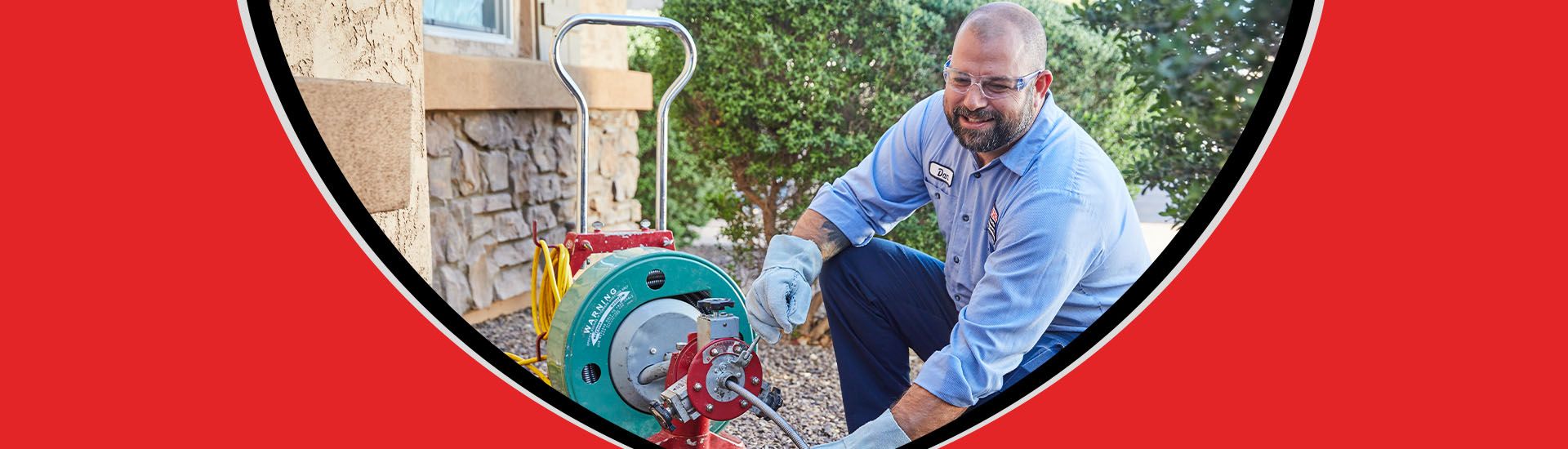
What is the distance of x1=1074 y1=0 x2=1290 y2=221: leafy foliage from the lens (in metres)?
2.34

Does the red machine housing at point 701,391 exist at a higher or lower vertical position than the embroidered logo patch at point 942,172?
lower

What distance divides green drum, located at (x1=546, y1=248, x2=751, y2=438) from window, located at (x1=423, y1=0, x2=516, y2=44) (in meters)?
1.54

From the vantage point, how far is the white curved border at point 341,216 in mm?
1293

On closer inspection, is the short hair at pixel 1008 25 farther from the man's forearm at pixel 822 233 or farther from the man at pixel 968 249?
the man's forearm at pixel 822 233

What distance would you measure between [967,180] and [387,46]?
0.97m

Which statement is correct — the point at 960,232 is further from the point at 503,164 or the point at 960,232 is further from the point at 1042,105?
the point at 503,164

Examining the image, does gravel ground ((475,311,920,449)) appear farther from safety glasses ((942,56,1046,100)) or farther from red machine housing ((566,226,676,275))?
safety glasses ((942,56,1046,100))

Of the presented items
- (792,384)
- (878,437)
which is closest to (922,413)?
(878,437)

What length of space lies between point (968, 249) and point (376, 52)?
1.02 meters

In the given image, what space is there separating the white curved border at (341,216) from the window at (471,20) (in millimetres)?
1601

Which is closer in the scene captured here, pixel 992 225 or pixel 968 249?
pixel 992 225

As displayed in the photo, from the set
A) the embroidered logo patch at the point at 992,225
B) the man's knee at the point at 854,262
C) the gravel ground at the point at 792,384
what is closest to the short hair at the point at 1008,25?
the embroidered logo patch at the point at 992,225

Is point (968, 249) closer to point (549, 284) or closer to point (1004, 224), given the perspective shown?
point (1004, 224)

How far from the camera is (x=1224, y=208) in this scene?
1362mm
